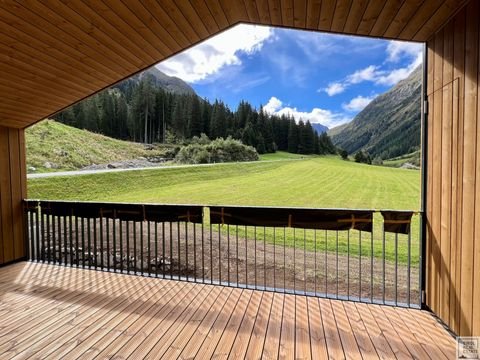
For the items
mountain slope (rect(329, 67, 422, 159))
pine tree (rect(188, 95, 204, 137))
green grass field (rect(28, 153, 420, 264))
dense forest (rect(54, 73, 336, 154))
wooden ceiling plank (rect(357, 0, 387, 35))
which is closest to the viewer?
wooden ceiling plank (rect(357, 0, 387, 35))

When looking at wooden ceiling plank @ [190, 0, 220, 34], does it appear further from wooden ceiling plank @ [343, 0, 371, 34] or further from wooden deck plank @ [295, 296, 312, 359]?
wooden deck plank @ [295, 296, 312, 359]

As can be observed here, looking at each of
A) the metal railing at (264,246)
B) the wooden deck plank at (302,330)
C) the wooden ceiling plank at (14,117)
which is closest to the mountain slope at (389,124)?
the metal railing at (264,246)

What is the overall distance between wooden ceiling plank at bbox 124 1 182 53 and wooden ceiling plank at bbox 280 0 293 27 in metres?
1.27

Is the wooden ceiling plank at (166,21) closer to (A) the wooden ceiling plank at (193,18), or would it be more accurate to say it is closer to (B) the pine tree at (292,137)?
(A) the wooden ceiling plank at (193,18)

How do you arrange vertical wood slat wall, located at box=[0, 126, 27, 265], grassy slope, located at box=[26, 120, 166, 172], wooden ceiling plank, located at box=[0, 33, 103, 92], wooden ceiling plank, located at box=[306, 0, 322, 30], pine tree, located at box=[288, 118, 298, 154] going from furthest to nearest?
pine tree, located at box=[288, 118, 298, 154]
grassy slope, located at box=[26, 120, 166, 172]
vertical wood slat wall, located at box=[0, 126, 27, 265]
wooden ceiling plank, located at box=[0, 33, 103, 92]
wooden ceiling plank, located at box=[306, 0, 322, 30]

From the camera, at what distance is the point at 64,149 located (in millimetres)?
15281

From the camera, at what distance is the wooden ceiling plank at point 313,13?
2258 millimetres

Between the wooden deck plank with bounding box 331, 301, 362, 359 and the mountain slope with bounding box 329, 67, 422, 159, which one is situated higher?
the mountain slope with bounding box 329, 67, 422, 159

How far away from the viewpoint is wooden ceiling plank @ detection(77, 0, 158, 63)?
7.48 ft

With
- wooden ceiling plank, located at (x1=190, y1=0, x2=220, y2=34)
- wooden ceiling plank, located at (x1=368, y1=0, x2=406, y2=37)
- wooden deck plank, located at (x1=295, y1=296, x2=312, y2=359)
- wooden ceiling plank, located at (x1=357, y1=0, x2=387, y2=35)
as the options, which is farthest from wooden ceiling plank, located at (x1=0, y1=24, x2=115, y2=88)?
wooden deck plank, located at (x1=295, y1=296, x2=312, y2=359)

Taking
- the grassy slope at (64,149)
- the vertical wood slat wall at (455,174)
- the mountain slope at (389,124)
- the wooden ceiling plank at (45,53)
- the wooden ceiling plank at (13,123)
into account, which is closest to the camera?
the vertical wood slat wall at (455,174)

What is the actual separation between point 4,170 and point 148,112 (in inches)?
1357

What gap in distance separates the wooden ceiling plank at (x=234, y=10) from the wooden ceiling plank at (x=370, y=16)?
1.15 metres

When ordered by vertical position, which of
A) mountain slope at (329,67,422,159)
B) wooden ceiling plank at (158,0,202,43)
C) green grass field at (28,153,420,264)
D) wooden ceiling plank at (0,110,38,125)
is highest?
mountain slope at (329,67,422,159)
